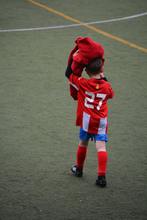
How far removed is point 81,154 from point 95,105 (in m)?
0.55

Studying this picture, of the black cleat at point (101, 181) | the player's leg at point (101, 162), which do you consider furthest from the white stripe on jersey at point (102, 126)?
the black cleat at point (101, 181)

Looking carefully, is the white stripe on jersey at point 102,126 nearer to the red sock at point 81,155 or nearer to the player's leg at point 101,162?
the player's leg at point 101,162

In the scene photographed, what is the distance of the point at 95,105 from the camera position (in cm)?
609

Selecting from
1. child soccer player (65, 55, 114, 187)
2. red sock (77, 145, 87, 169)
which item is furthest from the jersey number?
red sock (77, 145, 87, 169)

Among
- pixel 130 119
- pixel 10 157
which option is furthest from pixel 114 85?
pixel 10 157

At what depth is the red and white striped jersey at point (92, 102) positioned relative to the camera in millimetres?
6055

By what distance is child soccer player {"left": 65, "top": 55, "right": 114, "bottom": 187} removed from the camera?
19.9 feet

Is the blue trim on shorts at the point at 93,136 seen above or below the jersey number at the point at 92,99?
below

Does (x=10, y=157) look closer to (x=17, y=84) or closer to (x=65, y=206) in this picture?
(x=65, y=206)

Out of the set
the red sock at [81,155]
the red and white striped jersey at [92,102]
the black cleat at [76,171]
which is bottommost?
the black cleat at [76,171]

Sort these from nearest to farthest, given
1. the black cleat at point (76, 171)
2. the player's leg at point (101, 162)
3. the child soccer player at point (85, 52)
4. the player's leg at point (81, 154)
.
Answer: the child soccer player at point (85, 52) → the player's leg at point (101, 162) → the player's leg at point (81, 154) → the black cleat at point (76, 171)

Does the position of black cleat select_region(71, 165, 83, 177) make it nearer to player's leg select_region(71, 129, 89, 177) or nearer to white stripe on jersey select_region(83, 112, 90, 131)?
player's leg select_region(71, 129, 89, 177)

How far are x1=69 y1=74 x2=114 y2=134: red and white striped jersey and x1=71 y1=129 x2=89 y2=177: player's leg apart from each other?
113mm

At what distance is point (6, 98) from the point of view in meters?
8.69
